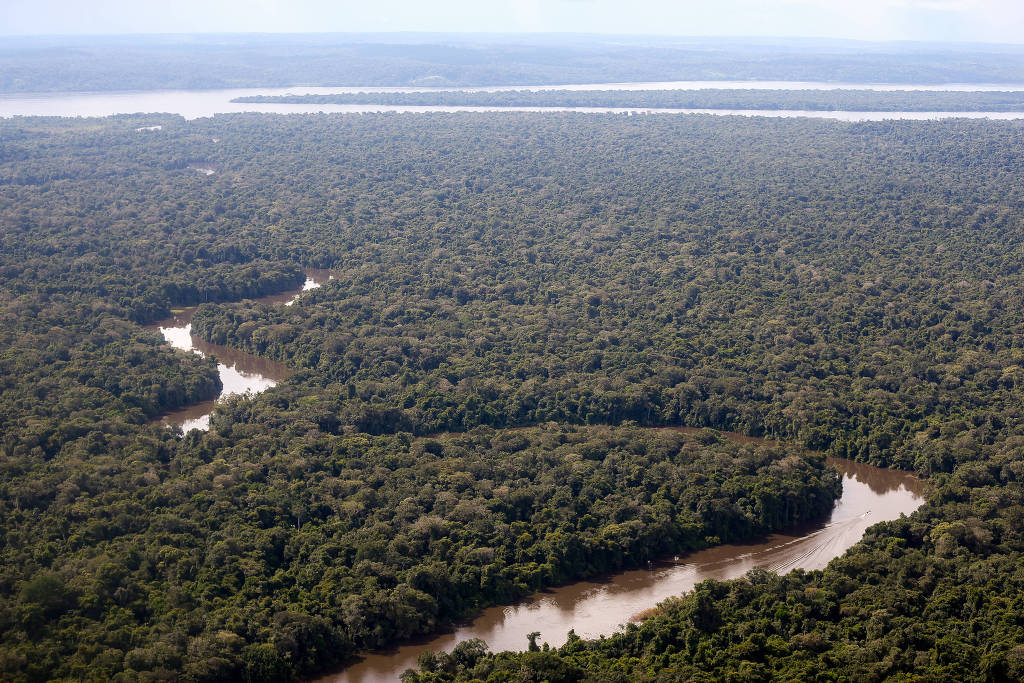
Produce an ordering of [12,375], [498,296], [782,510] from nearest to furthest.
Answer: [782,510] → [12,375] → [498,296]

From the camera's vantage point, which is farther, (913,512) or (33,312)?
(33,312)

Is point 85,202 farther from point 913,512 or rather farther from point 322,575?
point 913,512

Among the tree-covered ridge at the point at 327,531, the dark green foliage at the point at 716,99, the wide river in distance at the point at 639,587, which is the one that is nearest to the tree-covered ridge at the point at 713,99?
the dark green foliage at the point at 716,99

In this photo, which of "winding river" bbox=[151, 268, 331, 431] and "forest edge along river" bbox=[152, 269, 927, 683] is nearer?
"forest edge along river" bbox=[152, 269, 927, 683]

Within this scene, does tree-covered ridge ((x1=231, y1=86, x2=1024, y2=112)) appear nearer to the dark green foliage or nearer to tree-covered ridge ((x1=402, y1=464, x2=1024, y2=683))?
the dark green foliage

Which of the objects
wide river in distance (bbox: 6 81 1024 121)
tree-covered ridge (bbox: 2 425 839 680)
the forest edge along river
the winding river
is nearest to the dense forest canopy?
wide river in distance (bbox: 6 81 1024 121)

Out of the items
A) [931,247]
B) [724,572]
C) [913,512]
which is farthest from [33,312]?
[931,247]

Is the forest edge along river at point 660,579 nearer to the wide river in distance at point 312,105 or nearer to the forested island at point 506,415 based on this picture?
the forested island at point 506,415
